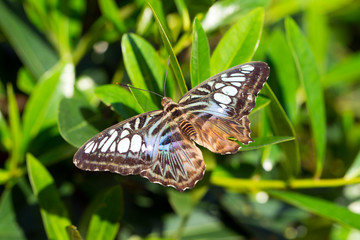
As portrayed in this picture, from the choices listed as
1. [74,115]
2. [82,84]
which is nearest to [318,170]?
[74,115]

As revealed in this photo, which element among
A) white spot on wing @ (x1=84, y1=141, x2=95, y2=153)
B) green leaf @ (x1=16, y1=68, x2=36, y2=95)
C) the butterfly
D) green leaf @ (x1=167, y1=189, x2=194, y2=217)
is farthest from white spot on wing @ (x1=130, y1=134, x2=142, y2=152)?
green leaf @ (x1=16, y1=68, x2=36, y2=95)

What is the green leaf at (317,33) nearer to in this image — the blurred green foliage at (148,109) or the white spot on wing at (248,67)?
the blurred green foliage at (148,109)

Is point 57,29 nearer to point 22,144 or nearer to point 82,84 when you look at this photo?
point 82,84

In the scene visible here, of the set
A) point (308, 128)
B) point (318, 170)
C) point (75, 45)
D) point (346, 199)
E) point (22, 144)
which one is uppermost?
point (75, 45)

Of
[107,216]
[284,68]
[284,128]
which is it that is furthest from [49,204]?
[284,68]

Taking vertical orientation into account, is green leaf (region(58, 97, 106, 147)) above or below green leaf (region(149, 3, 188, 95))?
below

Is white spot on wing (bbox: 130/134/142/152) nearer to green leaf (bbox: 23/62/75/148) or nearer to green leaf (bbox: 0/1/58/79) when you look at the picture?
green leaf (bbox: 23/62/75/148)

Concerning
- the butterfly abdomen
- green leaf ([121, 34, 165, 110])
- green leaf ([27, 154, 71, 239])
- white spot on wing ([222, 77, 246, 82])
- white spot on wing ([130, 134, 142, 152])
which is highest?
green leaf ([121, 34, 165, 110])
